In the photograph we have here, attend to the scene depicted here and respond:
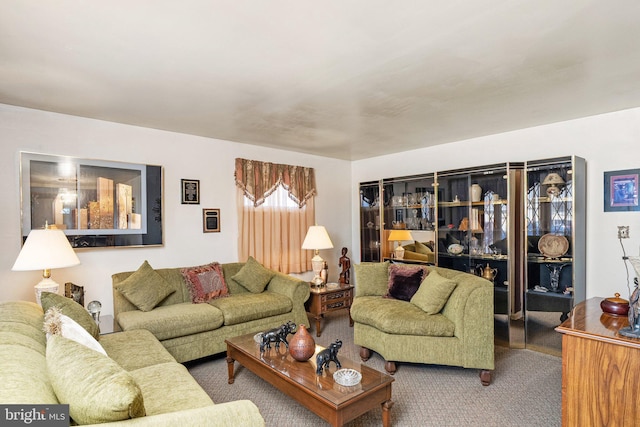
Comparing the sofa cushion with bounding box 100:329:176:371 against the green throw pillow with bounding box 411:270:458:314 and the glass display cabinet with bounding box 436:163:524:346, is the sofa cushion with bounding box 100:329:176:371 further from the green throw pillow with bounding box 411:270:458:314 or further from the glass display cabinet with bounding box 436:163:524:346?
the glass display cabinet with bounding box 436:163:524:346

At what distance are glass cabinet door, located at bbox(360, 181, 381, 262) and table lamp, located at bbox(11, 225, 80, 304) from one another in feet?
12.6

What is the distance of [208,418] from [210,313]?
7.18 ft

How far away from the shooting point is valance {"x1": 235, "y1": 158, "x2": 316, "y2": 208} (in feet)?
15.3

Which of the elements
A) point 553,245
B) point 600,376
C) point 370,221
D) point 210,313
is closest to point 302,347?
point 210,313

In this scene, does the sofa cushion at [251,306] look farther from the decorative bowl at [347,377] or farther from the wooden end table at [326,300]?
the decorative bowl at [347,377]

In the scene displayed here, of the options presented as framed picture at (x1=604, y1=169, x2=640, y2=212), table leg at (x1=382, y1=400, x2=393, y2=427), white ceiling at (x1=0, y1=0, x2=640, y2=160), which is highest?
white ceiling at (x1=0, y1=0, x2=640, y2=160)

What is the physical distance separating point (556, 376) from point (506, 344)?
2.38ft

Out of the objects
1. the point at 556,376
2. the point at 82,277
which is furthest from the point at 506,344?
the point at 82,277

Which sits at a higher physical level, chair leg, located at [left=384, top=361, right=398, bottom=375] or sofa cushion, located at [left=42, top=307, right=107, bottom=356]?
sofa cushion, located at [left=42, top=307, right=107, bottom=356]

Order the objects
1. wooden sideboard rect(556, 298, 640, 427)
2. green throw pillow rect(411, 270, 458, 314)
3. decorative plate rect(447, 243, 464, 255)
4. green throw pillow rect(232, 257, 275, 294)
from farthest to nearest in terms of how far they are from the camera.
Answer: decorative plate rect(447, 243, 464, 255) < green throw pillow rect(232, 257, 275, 294) < green throw pillow rect(411, 270, 458, 314) < wooden sideboard rect(556, 298, 640, 427)

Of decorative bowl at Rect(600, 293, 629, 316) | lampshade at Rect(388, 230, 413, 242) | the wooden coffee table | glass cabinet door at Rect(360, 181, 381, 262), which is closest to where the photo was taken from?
the wooden coffee table

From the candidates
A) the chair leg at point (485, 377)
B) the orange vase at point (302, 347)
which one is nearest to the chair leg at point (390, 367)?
the chair leg at point (485, 377)

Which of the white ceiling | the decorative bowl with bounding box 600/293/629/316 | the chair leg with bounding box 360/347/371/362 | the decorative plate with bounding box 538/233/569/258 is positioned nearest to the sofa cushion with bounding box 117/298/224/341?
the chair leg with bounding box 360/347/371/362

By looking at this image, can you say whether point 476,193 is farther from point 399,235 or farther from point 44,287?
point 44,287
